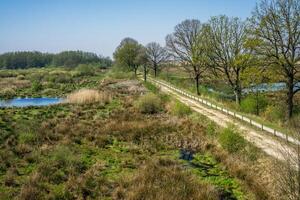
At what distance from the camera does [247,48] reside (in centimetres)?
2858

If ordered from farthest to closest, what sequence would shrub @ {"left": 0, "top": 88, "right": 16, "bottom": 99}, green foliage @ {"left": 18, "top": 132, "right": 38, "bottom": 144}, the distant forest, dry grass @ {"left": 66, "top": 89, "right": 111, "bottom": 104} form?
the distant forest, shrub @ {"left": 0, "top": 88, "right": 16, "bottom": 99}, dry grass @ {"left": 66, "top": 89, "right": 111, "bottom": 104}, green foliage @ {"left": 18, "top": 132, "right": 38, "bottom": 144}

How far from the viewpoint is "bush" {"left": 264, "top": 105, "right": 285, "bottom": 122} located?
85.9 ft

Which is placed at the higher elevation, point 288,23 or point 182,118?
point 288,23

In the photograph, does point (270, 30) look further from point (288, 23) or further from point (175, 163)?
point (175, 163)

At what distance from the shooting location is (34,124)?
84.5 ft

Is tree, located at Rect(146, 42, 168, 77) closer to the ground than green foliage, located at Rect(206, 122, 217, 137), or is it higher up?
higher up

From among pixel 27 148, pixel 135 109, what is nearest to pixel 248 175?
pixel 27 148

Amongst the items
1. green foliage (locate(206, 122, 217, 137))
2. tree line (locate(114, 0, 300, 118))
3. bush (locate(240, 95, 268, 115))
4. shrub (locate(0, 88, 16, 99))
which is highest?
tree line (locate(114, 0, 300, 118))

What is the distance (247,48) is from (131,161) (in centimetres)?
1711

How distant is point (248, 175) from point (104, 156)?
355 inches

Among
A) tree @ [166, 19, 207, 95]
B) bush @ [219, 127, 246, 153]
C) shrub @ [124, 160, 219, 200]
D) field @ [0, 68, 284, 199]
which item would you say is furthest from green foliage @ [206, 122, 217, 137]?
tree @ [166, 19, 207, 95]

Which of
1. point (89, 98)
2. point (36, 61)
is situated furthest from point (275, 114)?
point (36, 61)

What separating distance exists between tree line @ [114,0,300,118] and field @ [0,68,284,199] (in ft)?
24.0

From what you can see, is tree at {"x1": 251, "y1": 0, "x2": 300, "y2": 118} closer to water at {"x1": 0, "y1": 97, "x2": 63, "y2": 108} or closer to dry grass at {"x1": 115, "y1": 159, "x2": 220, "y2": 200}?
dry grass at {"x1": 115, "y1": 159, "x2": 220, "y2": 200}
